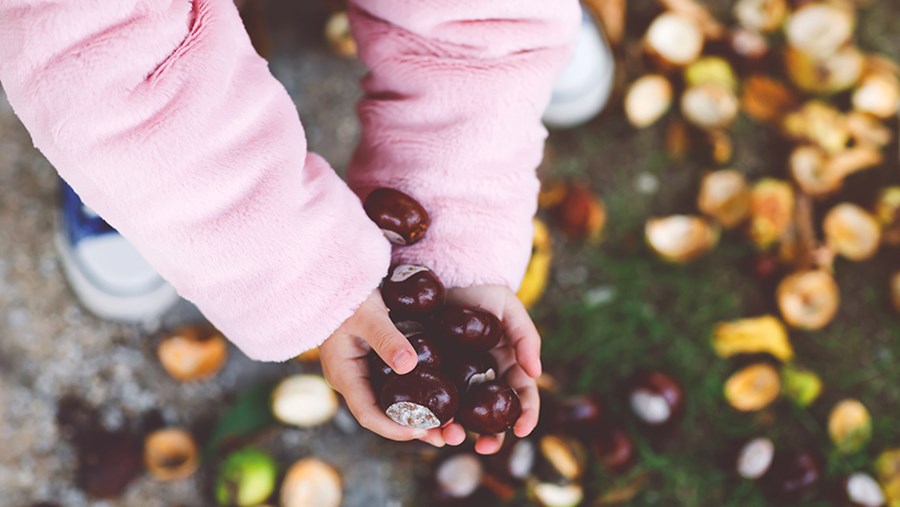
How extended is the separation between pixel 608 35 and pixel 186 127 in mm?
818

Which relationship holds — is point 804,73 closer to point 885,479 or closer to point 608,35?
point 608,35

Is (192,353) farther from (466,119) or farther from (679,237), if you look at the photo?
(679,237)

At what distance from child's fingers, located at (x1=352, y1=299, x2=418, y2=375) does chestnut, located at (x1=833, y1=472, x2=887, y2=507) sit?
71 cm

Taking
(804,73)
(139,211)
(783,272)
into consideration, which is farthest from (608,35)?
(139,211)

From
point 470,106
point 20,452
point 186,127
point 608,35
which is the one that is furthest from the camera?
point 608,35

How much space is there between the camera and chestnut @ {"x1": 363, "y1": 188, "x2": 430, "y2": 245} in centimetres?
76

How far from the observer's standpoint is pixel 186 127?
67cm

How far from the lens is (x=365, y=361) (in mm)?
752

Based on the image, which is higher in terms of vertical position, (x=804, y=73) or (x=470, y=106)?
(x=470, y=106)

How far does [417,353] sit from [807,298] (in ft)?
2.36

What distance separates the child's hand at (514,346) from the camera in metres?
0.75

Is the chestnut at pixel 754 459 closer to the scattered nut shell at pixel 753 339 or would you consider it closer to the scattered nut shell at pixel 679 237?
the scattered nut shell at pixel 753 339

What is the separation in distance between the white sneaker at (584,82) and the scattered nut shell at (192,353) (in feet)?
1.98

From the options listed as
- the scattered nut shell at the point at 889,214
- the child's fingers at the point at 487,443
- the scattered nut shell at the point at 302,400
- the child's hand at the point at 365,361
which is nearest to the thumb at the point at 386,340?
the child's hand at the point at 365,361
